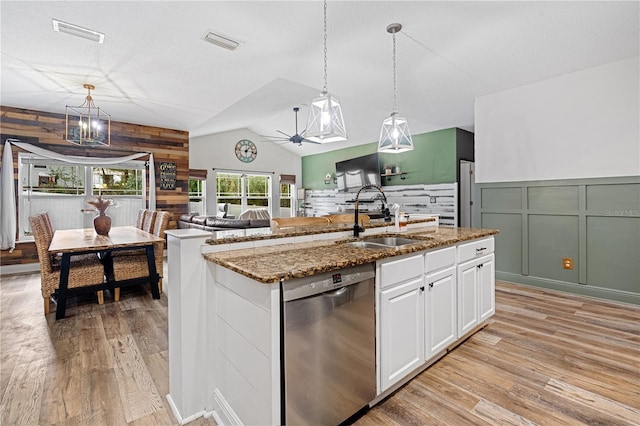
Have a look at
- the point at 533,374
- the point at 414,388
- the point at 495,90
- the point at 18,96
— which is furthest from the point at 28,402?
the point at 495,90

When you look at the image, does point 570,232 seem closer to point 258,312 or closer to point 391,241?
point 391,241

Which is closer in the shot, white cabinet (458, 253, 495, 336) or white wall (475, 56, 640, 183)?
white cabinet (458, 253, 495, 336)

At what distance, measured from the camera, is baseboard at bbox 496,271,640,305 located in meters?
3.39

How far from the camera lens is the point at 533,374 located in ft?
6.81

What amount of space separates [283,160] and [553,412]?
29.4ft

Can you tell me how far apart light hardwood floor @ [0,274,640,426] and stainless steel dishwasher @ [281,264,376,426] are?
0.28 meters

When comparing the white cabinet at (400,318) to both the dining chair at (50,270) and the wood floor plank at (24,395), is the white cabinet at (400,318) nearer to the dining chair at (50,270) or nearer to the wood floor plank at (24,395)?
the wood floor plank at (24,395)

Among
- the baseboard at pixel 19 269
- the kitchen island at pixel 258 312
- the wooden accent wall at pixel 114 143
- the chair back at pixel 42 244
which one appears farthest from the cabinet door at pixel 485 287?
the baseboard at pixel 19 269

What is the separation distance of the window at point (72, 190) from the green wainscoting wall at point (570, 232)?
6.26 meters

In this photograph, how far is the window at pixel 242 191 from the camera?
8.69 m

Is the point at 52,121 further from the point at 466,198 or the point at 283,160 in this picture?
the point at 466,198

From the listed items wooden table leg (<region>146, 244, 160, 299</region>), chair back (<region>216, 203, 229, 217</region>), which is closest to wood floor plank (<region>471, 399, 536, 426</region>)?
wooden table leg (<region>146, 244, 160, 299</region>)

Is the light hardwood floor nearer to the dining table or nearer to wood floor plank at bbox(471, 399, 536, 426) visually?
wood floor plank at bbox(471, 399, 536, 426)

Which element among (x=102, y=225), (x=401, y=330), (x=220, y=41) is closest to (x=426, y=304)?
(x=401, y=330)
